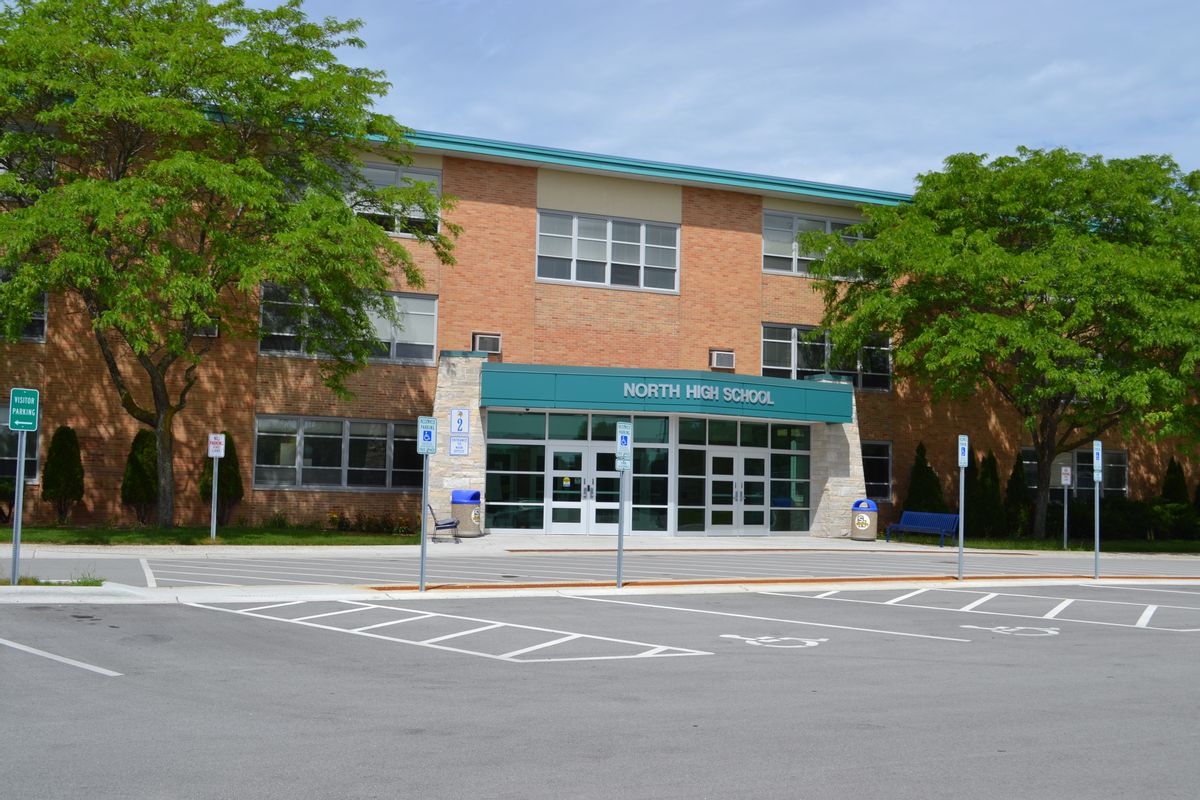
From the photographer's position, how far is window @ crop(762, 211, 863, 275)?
35.8 metres

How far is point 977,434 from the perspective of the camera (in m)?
37.8

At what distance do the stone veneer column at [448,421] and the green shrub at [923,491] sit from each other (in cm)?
1386

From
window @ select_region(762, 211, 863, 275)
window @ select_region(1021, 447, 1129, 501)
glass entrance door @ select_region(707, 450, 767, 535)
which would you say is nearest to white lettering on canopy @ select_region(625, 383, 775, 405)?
glass entrance door @ select_region(707, 450, 767, 535)

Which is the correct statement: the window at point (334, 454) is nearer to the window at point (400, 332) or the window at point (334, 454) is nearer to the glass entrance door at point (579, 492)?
the window at point (400, 332)

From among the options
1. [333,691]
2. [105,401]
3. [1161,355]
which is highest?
[1161,355]

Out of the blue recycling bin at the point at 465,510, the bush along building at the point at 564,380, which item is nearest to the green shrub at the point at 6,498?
the bush along building at the point at 564,380

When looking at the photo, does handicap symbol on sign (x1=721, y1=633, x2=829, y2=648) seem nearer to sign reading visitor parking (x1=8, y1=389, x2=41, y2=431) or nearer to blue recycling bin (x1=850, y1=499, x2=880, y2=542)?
sign reading visitor parking (x1=8, y1=389, x2=41, y2=431)

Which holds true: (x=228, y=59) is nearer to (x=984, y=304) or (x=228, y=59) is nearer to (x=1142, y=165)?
(x=984, y=304)

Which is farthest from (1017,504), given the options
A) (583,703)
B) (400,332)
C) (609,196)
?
(583,703)

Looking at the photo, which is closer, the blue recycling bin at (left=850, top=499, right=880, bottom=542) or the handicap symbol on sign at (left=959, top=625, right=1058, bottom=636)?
the handicap symbol on sign at (left=959, top=625, right=1058, bottom=636)

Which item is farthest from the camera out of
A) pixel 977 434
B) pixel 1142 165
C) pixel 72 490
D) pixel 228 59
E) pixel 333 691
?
pixel 977 434

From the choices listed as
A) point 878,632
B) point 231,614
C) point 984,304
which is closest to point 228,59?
point 231,614

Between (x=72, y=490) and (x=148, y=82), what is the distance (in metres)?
10.5

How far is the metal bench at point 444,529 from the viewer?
27906 mm
